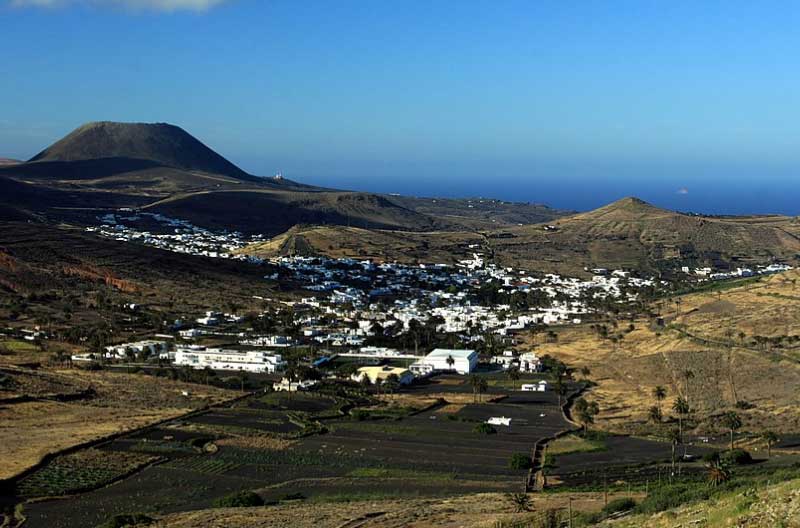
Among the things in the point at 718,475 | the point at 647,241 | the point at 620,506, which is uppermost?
the point at 647,241

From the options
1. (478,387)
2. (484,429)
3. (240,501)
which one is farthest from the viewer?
(478,387)

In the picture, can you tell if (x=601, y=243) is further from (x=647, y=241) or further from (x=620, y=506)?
(x=620, y=506)


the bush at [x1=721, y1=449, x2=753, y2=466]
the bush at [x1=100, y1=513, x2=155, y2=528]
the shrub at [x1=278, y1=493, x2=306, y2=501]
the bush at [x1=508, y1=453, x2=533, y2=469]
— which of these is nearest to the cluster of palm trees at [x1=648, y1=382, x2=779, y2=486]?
the bush at [x1=721, y1=449, x2=753, y2=466]

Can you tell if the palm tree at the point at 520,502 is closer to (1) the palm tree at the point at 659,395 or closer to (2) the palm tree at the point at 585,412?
(2) the palm tree at the point at 585,412

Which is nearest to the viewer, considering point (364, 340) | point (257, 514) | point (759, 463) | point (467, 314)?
point (257, 514)

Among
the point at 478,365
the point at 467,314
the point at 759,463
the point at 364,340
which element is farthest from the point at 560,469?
the point at 467,314

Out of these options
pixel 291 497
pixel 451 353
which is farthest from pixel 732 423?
pixel 451 353

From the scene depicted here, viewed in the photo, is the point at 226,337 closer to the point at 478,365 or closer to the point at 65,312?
the point at 65,312
